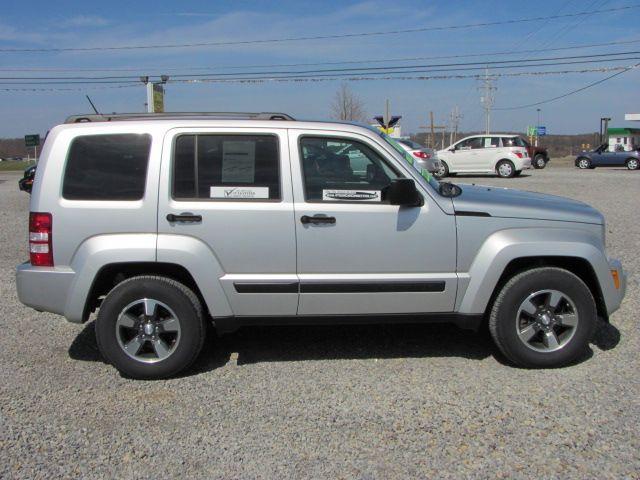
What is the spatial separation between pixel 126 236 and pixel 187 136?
81 cm

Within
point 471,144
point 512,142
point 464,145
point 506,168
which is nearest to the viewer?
point 506,168

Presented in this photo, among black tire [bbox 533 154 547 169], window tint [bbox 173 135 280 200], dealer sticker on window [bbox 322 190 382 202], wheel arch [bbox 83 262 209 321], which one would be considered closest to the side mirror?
dealer sticker on window [bbox 322 190 382 202]

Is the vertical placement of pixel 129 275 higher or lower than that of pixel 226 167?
lower

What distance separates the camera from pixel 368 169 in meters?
4.62

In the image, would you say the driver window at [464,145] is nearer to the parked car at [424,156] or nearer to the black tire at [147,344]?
the parked car at [424,156]

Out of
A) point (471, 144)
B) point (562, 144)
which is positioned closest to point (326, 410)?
Result: point (471, 144)

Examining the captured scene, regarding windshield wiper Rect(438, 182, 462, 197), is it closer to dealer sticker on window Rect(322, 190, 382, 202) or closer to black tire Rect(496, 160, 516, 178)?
dealer sticker on window Rect(322, 190, 382, 202)

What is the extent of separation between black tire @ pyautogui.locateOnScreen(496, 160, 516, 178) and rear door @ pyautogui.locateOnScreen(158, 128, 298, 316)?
2291 cm

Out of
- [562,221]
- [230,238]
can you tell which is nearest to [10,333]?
[230,238]

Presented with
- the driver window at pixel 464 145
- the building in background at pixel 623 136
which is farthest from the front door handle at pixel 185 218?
the building in background at pixel 623 136

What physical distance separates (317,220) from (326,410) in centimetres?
127

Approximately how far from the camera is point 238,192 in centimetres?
449

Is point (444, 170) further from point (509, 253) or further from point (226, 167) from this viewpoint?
point (226, 167)

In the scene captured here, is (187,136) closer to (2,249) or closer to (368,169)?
(368,169)
